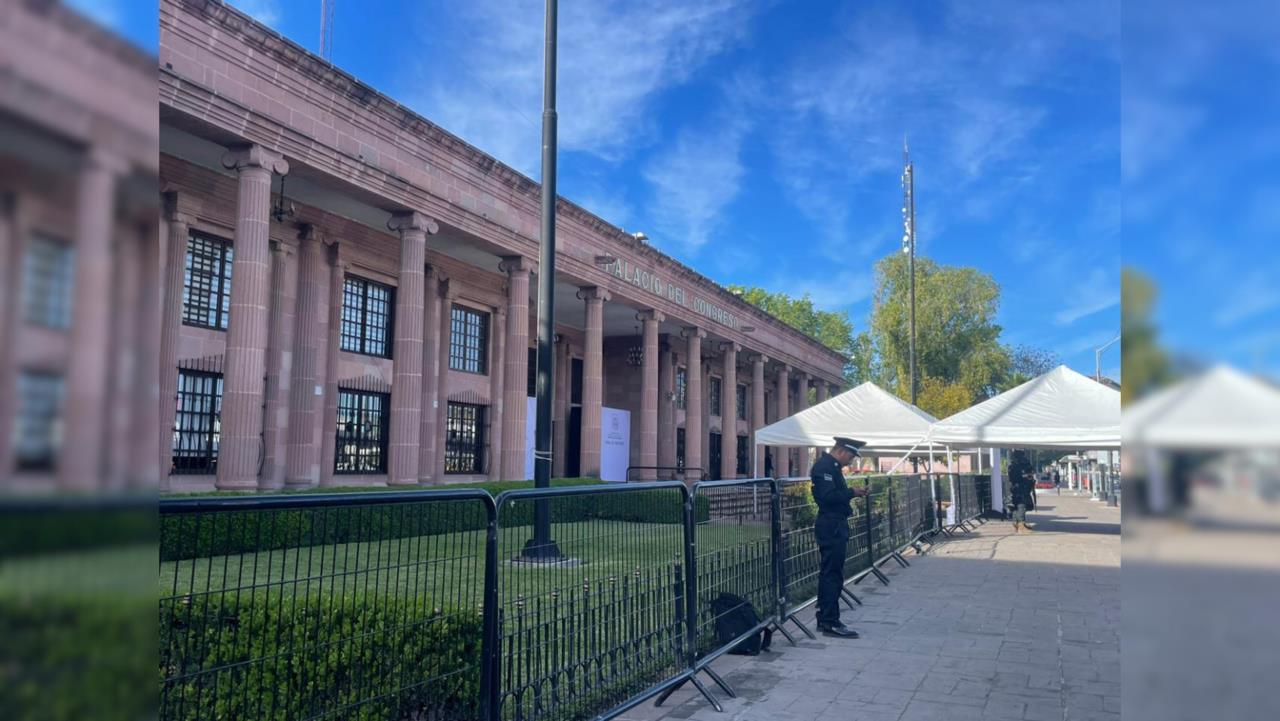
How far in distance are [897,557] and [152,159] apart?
15.3m

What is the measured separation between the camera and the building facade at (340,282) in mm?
14586

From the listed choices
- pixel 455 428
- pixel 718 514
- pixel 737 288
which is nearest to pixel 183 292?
pixel 455 428

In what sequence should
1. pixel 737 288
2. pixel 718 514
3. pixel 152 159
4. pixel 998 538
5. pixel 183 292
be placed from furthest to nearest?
pixel 737 288 → pixel 998 538 → pixel 183 292 → pixel 718 514 → pixel 152 159

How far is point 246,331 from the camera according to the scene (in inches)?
574

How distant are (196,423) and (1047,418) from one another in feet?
55.5

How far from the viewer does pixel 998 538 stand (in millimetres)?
20297

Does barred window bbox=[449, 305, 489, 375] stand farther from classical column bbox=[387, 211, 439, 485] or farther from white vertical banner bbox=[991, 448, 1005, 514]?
white vertical banner bbox=[991, 448, 1005, 514]

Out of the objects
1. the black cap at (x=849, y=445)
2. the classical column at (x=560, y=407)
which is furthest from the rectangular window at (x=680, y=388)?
the black cap at (x=849, y=445)

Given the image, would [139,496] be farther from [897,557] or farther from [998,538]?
[998,538]

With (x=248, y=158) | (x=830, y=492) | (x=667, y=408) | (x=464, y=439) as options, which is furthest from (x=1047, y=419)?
(x=667, y=408)

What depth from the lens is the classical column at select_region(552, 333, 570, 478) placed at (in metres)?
32.2

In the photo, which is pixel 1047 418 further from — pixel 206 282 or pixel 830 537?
pixel 206 282

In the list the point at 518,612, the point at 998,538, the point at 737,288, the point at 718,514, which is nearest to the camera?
the point at 518,612

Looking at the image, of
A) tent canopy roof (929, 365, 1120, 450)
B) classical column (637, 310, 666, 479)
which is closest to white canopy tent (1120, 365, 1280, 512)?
tent canopy roof (929, 365, 1120, 450)
